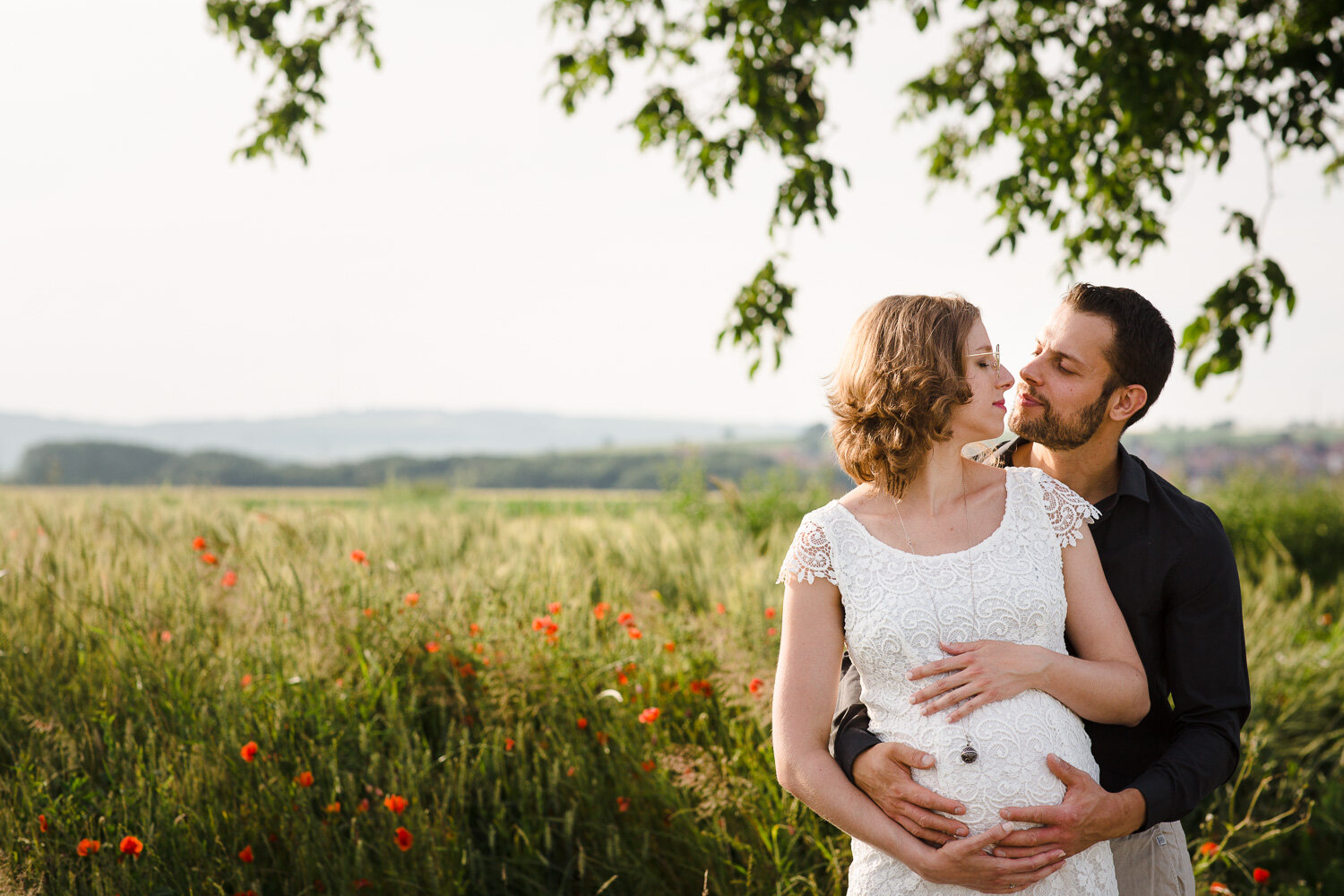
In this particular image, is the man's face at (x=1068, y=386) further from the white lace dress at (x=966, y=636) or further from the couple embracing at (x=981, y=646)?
the white lace dress at (x=966, y=636)

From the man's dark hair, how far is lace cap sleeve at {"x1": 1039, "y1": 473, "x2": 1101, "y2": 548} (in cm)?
32

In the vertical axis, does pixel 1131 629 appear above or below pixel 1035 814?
above

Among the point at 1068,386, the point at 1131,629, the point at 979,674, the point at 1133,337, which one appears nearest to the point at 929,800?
the point at 979,674

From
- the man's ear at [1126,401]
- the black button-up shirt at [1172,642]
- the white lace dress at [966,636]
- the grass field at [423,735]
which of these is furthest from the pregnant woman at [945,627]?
the grass field at [423,735]

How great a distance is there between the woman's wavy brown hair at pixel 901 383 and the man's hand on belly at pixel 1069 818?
2.23 feet

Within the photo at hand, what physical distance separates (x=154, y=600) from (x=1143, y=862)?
152 inches

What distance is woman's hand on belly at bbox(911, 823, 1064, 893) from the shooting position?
182 centimetres

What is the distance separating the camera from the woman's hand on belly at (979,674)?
6.01 feet

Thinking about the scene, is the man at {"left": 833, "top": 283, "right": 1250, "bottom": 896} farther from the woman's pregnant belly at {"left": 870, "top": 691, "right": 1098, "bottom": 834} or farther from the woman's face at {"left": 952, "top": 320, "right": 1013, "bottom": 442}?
the woman's face at {"left": 952, "top": 320, "right": 1013, "bottom": 442}

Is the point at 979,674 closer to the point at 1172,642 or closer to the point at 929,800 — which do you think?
the point at 929,800

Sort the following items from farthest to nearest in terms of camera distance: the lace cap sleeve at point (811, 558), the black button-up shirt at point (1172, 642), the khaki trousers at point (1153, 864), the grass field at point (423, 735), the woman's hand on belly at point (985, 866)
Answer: the grass field at point (423, 735) < the khaki trousers at point (1153, 864) < the black button-up shirt at point (1172, 642) < the lace cap sleeve at point (811, 558) < the woman's hand on belly at point (985, 866)

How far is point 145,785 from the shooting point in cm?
298

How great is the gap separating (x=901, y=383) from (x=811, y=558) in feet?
1.35

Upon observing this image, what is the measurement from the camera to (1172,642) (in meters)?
2.10
